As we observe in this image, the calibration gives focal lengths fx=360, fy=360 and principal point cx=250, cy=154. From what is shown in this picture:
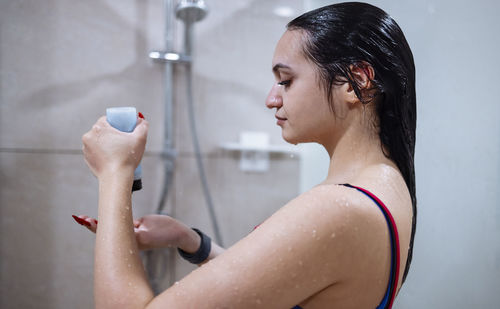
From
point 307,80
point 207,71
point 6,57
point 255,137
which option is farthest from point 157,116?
point 307,80

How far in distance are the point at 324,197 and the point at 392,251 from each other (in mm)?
130

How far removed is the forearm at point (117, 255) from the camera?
439mm

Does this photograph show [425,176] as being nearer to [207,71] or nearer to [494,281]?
[494,281]

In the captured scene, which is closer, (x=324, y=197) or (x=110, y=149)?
(x=324, y=197)

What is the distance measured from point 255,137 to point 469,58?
0.72 m

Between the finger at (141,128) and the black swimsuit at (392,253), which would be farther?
the finger at (141,128)

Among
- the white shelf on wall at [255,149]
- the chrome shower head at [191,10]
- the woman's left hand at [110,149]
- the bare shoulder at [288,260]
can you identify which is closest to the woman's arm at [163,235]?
the woman's left hand at [110,149]

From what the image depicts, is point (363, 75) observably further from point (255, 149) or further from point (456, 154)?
point (255, 149)

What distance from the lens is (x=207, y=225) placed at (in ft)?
3.94

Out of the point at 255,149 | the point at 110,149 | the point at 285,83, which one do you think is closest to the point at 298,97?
the point at 285,83

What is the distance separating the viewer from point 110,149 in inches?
20.8

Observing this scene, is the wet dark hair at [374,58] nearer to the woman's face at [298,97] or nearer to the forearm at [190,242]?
the woman's face at [298,97]

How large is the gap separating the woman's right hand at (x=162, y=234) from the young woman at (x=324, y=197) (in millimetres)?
96

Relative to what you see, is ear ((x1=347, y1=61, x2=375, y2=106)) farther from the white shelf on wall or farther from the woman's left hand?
the white shelf on wall
